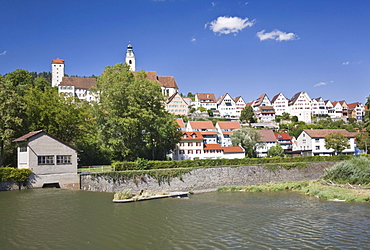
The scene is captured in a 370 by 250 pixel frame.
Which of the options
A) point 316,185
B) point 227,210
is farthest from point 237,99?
point 227,210

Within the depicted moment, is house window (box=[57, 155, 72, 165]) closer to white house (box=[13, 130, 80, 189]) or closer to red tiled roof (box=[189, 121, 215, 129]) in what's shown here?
white house (box=[13, 130, 80, 189])

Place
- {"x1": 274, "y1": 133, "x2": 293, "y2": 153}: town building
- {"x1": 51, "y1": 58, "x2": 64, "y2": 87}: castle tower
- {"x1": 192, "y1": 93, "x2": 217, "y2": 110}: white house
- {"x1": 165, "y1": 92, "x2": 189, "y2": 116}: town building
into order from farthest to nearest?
{"x1": 51, "y1": 58, "x2": 64, "y2": 87}: castle tower, {"x1": 192, "y1": 93, "x2": 217, "y2": 110}: white house, {"x1": 165, "y1": 92, "x2": 189, "y2": 116}: town building, {"x1": 274, "y1": 133, "x2": 293, "y2": 153}: town building

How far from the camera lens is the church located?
109m

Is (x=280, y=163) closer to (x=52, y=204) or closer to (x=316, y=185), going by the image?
(x=316, y=185)

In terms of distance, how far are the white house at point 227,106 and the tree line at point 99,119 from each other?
7604 cm

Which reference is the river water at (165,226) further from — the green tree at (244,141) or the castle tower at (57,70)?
the castle tower at (57,70)

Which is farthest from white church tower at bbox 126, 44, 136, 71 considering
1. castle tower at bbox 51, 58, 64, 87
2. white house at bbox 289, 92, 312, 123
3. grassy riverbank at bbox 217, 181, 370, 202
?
grassy riverbank at bbox 217, 181, 370, 202

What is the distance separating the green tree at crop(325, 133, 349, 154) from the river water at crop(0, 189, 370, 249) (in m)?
46.6

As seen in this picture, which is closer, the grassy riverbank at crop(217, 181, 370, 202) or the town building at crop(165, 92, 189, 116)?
the grassy riverbank at crop(217, 181, 370, 202)

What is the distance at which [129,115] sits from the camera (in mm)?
37469

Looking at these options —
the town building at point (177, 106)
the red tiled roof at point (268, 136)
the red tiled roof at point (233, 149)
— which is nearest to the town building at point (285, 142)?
the red tiled roof at point (268, 136)

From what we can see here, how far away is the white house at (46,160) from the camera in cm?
2819

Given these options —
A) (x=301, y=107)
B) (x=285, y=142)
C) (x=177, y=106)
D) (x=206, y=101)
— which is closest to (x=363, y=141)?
(x=285, y=142)

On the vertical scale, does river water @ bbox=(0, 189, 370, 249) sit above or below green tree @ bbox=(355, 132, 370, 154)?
below
